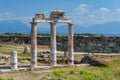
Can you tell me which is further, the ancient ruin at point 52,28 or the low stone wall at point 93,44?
the low stone wall at point 93,44

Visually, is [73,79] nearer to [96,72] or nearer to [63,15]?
[96,72]

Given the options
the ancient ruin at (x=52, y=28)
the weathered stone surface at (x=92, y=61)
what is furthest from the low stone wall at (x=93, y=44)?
the ancient ruin at (x=52, y=28)

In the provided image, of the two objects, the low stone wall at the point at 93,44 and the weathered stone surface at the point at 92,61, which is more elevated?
the low stone wall at the point at 93,44

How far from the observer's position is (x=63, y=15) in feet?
130

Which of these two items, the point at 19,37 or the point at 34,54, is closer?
the point at 34,54

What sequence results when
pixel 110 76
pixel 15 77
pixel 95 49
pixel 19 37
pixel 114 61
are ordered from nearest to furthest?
1. pixel 15 77
2. pixel 110 76
3. pixel 114 61
4. pixel 95 49
5. pixel 19 37

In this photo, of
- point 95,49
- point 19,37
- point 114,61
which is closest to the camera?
point 114,61

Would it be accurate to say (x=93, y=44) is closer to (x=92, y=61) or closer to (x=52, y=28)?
(x=92, y=61)

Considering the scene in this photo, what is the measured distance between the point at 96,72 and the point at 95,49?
2141cm

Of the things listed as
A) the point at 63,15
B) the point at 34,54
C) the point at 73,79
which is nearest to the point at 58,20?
the point at 63,15

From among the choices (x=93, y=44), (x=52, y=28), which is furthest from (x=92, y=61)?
(x=93, y=44)

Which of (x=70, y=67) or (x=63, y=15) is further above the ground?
(x=63, y=15)

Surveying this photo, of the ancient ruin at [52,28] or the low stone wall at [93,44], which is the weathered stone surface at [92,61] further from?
the low stone wall at [93,44]

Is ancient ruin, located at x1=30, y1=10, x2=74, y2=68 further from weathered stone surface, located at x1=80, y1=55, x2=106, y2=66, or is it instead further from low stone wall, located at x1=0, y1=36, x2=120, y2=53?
low stone wall, located at x1=0, y1=36, x2=120, y2=53
